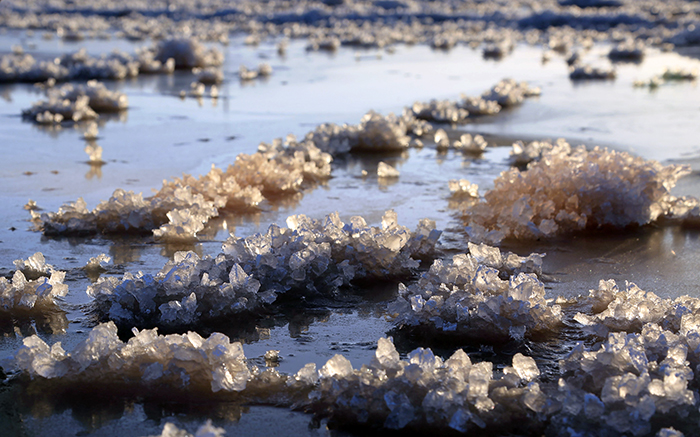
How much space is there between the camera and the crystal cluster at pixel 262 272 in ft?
8.95

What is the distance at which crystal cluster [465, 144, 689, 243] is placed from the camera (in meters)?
3.75

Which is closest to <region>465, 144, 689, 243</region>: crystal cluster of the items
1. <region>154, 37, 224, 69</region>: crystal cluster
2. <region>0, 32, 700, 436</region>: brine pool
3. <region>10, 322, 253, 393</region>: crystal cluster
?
<region>0, 32, 700, 436</region>: brine pool

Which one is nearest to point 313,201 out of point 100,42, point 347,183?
point 347,183

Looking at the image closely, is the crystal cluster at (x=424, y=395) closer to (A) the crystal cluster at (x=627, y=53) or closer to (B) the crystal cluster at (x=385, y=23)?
(A) the crystal cluster at (x=627, y=53)

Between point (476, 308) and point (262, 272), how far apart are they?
906 millimetres

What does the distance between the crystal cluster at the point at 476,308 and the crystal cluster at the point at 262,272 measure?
383mm

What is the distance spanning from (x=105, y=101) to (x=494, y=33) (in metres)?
10.7

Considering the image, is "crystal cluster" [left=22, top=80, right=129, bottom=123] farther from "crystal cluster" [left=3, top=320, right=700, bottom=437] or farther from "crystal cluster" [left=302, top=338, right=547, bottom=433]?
"crystal cluster" [left=302, top=338, right=547, bottom=433]

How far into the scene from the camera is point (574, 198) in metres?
3.88

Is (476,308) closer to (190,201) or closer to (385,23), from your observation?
(190,201)

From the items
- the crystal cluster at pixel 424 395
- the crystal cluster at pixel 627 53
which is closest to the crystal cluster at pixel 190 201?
the crystal cluster at pixel 424 395

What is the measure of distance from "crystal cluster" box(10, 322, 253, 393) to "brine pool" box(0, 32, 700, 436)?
0.10 metres

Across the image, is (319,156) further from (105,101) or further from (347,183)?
(105,101)

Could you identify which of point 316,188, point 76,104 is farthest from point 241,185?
point 76,104
